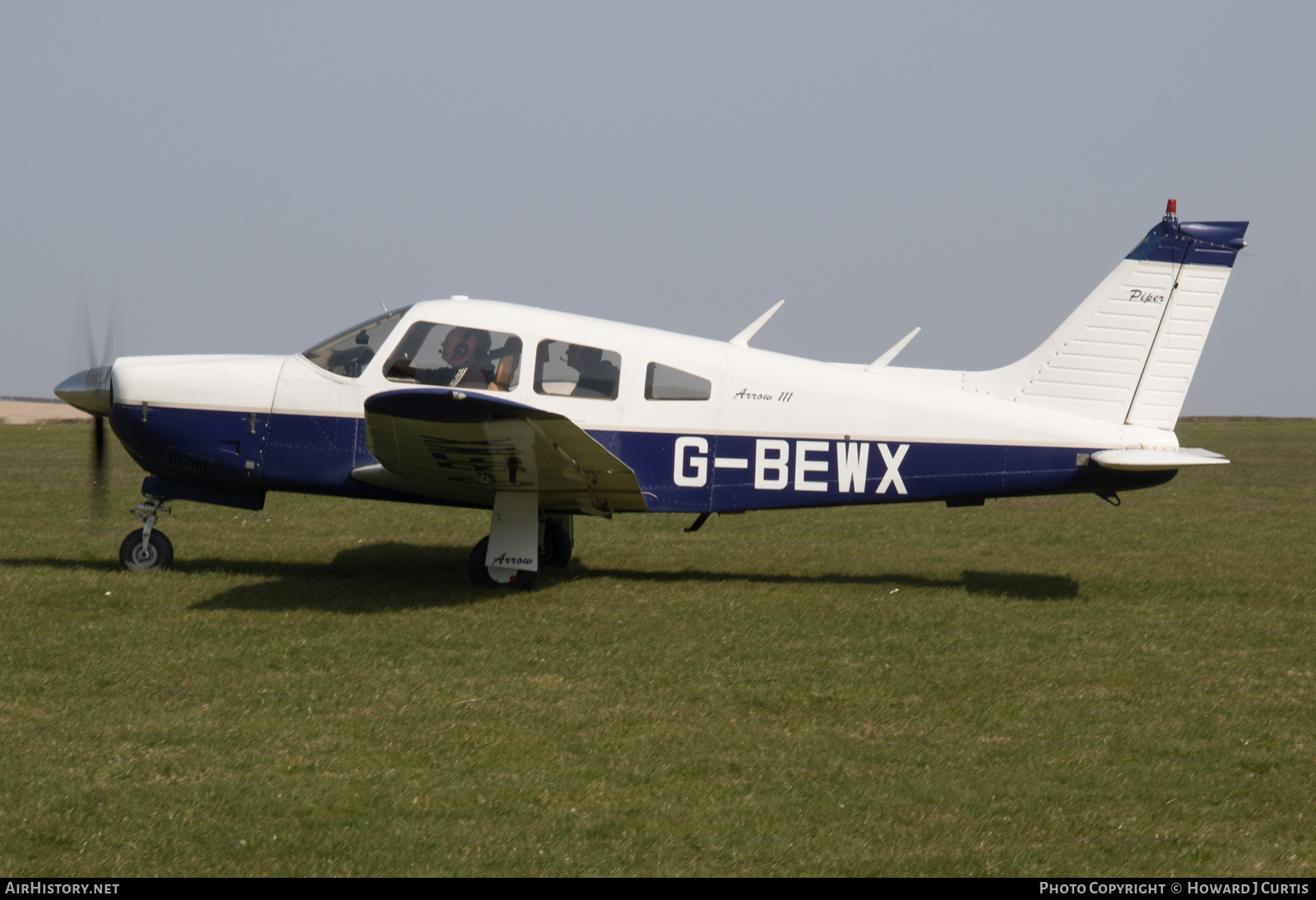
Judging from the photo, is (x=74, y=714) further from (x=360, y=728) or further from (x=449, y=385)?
(x=449, y=385)

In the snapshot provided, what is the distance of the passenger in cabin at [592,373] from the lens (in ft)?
29.3

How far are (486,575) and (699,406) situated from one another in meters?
2.30

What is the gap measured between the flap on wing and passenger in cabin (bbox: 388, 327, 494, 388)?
16.2ft

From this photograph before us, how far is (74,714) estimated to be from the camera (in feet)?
19.0

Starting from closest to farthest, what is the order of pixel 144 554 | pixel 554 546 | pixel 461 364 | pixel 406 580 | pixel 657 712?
1. pixel 657 712
2. pixel 461 364
3. pixel 144 554
4. pixel 406 580
5. pixel 554 546

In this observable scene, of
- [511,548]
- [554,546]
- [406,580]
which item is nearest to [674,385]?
[511,548]

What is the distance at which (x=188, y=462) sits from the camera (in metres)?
9.14

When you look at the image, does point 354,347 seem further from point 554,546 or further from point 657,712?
point 657,712

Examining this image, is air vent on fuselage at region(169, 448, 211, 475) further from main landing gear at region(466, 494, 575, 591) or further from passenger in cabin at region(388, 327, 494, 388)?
main landing gear at region(466, 494, 575, 591)

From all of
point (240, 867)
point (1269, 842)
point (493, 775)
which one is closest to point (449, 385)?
point (493, 775)

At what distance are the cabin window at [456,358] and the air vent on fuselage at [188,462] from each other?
1728mm

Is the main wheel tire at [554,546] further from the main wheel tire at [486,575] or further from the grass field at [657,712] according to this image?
the main wheel tire at [486,575]

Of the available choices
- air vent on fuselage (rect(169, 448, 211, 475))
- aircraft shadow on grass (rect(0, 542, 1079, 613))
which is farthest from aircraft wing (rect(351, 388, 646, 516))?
air vent on fuselage (rect(169, 448, 211, 475))

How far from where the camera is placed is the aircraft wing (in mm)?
7238
